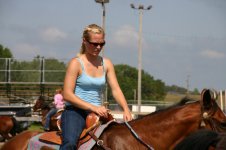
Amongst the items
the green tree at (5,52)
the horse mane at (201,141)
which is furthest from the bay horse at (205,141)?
the green tree at (5,52)

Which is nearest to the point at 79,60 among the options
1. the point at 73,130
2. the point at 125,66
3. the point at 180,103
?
the point at 73,130

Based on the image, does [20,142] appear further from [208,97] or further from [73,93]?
[208,97]

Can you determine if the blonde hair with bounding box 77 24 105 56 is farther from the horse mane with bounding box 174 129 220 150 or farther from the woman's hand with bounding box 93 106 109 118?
the horse mane with bounding box 174 129 220 150

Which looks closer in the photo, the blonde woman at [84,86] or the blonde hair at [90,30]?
the blonde woman at [84,86]

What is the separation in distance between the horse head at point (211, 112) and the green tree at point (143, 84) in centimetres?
8606

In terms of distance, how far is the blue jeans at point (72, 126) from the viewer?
534 cm

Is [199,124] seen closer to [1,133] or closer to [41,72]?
[1,133]

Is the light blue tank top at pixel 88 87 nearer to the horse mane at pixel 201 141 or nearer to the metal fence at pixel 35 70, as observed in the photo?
the horse mane at pixel 201 141

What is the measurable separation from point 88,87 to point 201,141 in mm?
1566

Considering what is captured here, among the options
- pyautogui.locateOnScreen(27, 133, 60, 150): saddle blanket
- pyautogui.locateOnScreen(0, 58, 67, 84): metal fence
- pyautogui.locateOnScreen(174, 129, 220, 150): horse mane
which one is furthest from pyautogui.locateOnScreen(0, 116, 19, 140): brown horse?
pyautogui.locateOnScreen(174, 129, 220, 150): horse mane

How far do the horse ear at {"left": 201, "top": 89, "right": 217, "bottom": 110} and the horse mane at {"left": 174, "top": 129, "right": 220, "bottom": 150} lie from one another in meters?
0.55

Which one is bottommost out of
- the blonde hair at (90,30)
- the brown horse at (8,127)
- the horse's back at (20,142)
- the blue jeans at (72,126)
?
the brown horse at (8,127)

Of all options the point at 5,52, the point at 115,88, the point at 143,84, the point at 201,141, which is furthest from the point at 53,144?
the point at 143,84

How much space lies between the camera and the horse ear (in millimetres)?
5066
